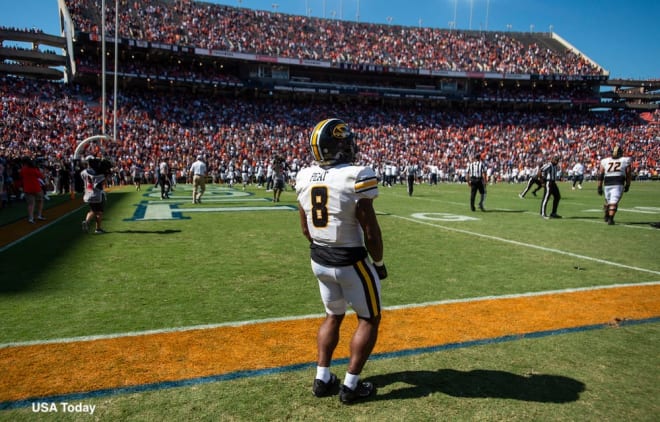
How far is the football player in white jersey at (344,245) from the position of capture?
300cm

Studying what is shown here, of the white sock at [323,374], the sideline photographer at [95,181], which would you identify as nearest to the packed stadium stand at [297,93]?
the sideline photographer at [95,181]

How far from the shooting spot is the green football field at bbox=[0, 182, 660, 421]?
296cm

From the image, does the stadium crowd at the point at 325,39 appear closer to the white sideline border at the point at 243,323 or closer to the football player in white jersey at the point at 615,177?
the football player in white jersey at the point at 615,177

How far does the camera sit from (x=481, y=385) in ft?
10.6

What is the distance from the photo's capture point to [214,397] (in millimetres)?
3031

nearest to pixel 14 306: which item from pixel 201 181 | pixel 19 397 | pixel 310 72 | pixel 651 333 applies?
pixel 19 397

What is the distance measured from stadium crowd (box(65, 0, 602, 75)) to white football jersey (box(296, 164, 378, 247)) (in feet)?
142

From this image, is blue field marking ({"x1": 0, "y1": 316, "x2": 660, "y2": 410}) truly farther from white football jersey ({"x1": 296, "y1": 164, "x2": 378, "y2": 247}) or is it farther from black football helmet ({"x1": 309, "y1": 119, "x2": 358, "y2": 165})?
black football helmet ({"x1": 309, "y1": 119, "x2": 358, "y2": 165})

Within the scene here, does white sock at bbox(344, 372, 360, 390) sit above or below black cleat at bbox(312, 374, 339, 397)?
above

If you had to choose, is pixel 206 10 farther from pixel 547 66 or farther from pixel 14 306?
pixel 14 306

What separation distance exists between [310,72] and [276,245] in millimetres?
43802

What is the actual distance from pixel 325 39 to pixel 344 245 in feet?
172

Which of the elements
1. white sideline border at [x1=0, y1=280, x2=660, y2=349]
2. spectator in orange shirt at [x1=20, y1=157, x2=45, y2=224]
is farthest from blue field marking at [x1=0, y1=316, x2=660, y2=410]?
spectator in orange shirt at [x1=20, y1=157, x2=45, y2=224]

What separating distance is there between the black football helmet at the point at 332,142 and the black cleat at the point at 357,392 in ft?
5.10
